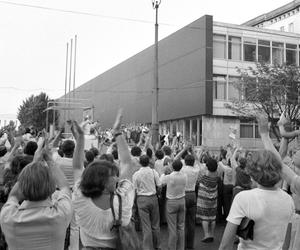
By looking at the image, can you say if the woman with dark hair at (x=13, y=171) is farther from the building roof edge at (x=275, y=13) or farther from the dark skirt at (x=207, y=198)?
the building roof edge at (x=275, y=13)

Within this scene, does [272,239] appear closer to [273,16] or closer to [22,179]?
[22,179]

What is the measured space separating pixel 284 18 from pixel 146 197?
51453 mm

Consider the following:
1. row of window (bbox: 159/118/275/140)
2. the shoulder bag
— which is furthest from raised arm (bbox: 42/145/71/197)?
row of window (bbox: 159/118/275/140)

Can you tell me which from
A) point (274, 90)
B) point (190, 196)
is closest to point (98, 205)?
point (190, 196)

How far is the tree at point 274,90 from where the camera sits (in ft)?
92.0

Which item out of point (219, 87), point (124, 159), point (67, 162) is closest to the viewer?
point (124, 159)

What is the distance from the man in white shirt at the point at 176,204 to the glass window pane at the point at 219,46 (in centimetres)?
2704

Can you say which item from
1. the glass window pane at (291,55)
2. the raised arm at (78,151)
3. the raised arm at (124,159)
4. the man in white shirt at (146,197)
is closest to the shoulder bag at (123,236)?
the raised arm at (124,159)

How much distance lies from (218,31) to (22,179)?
3269 cm

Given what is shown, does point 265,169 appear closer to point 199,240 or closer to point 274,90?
point 199,240

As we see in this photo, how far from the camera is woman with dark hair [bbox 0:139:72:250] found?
2.97 m

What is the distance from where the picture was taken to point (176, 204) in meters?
7.89

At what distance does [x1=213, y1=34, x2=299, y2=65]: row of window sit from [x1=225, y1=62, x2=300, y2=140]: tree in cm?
467

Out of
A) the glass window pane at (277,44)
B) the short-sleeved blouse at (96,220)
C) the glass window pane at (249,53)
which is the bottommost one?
the short-sleeved blouse at (96,220)
